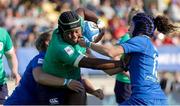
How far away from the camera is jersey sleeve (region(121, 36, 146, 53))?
6531mm

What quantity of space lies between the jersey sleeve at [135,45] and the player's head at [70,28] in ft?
1.68

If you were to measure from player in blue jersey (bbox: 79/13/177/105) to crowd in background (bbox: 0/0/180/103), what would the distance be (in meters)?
8.83

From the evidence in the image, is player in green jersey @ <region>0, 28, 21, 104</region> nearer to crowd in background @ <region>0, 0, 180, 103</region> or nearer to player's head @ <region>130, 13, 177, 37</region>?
player's head @ <region>130, 13, 177, 37</region>

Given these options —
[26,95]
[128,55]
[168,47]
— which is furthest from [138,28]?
[168,47]

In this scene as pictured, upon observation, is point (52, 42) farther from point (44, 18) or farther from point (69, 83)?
point (44, 18)

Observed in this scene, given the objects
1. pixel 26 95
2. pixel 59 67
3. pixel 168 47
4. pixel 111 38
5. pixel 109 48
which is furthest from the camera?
pixel 111 38

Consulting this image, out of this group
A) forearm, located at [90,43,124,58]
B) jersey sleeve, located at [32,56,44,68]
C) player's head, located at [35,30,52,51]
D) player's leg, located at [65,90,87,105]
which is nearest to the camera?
forearm, located at [90,43,124,58]

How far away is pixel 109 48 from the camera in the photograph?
21.5ft

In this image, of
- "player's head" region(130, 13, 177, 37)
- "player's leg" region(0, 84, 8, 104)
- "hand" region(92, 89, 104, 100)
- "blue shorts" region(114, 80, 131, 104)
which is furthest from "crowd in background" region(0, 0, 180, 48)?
"player's head" region(130, 13, 177, 37)

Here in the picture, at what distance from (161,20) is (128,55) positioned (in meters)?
0.57

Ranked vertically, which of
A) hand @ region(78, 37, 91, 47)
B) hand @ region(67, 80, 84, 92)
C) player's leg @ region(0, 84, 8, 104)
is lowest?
player's leg @ region(0, 84, 8, 104)

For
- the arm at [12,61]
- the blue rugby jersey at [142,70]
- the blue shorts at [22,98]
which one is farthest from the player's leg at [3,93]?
the blue rugby jersey at [142,70]

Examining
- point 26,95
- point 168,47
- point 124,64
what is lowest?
point 168,47

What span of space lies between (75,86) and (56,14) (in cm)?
1055
